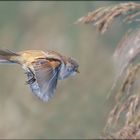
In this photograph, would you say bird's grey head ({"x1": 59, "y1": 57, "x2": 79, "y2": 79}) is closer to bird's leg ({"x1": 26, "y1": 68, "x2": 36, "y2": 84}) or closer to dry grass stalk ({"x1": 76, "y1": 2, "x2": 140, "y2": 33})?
bird's leg ({"x1": 26, "y1": 68, "x2": 36, "y2": 84})

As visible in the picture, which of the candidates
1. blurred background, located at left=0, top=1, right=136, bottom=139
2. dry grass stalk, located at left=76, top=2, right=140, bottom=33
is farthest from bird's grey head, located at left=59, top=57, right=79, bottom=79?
blurred background, located at left=0, top=1, right=136, bottom=139

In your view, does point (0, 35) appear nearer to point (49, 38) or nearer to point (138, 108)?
point (49, 38)

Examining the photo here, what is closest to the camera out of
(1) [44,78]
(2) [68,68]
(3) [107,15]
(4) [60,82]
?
(1) [44,78]

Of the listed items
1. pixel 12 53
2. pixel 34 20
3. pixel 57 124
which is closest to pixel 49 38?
pixel 34 20

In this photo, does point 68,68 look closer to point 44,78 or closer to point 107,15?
point 44,78

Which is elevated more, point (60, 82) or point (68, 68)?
point (68, 68)

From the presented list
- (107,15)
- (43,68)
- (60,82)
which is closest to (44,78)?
(43,68)
